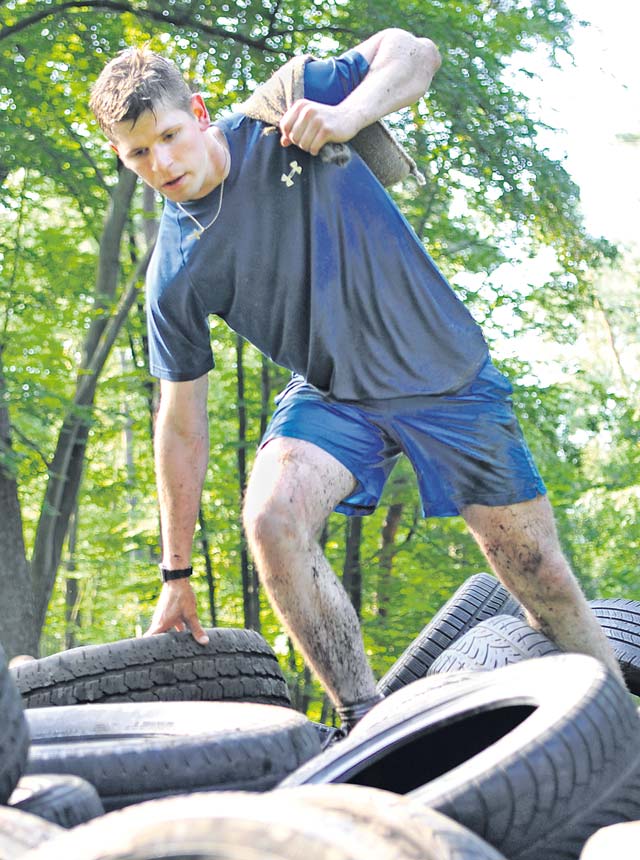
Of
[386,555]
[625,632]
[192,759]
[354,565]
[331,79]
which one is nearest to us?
[192,759]

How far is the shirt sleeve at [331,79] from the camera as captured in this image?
3.46 metres

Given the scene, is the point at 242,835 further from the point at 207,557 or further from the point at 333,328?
the point at 207,557

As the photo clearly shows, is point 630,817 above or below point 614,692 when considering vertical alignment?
below

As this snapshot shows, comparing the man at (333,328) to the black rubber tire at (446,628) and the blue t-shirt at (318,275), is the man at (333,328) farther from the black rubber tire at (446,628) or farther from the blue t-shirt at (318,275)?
the black rubber tire at (446,628)

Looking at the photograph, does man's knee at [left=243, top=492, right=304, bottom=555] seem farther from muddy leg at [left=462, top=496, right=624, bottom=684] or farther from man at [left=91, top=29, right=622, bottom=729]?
muddy leg at [left=462, top=496, right=624, bottom=684]

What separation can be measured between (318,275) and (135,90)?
72 centimetres

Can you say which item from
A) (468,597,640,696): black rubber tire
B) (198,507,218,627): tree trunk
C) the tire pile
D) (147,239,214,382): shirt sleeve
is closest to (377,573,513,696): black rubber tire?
(468,597,640,696): black rubber tire

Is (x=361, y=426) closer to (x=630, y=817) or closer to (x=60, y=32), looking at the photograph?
(x=630, y=817)

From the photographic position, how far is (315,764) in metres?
2.29

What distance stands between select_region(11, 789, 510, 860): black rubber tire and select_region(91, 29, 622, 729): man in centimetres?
199

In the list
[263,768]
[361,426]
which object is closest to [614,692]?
[263,768]

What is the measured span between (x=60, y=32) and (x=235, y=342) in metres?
3.23

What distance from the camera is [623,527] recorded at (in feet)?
41.7

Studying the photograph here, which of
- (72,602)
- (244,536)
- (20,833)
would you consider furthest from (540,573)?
(72,602)
